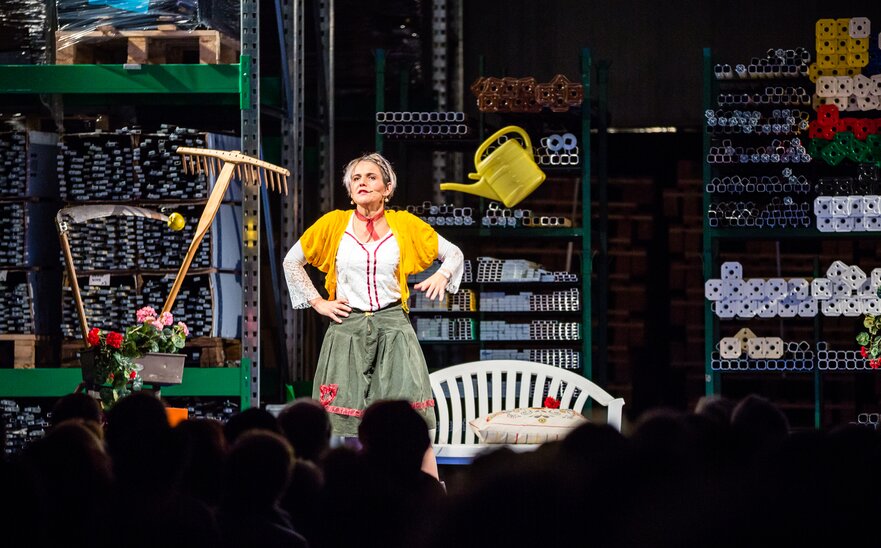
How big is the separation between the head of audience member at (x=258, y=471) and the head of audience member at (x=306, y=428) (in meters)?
0.11

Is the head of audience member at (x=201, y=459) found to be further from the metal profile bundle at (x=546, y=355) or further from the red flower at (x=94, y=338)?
the metal profile bundle at (x=546, y=355)

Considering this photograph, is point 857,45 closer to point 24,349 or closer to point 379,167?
point 379,167

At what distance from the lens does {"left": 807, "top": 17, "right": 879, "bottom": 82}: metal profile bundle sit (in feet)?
24.3

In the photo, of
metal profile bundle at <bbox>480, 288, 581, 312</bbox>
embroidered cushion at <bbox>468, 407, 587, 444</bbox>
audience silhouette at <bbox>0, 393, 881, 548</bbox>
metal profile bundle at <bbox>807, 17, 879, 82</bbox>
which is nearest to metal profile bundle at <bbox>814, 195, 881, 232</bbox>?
metal profile bundle at <bbox>807, 17, 879, 82</bbox>

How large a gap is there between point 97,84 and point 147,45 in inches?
22.8

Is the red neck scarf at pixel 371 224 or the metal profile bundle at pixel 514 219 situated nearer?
the red neck scarf at pixel 371 224

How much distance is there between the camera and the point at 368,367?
191 inches

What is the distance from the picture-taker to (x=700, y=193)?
390 inches

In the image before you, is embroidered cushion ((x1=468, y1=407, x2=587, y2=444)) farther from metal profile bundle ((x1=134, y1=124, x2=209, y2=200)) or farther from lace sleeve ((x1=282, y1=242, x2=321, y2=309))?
metal profile bundle ((x1=134, y1=124, x2=209, y2=200))

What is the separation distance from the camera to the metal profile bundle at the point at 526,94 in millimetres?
7508

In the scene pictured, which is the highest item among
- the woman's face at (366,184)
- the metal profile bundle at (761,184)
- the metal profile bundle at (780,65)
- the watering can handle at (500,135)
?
the metal profile bundle at (780,65)

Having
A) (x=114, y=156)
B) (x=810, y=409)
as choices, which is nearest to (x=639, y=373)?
(x=810, y=409)

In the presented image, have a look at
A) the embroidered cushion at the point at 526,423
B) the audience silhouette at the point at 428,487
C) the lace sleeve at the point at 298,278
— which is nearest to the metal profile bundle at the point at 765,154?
the embroidered cushion at the point at 526,423

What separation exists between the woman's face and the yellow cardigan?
0.42 ft
